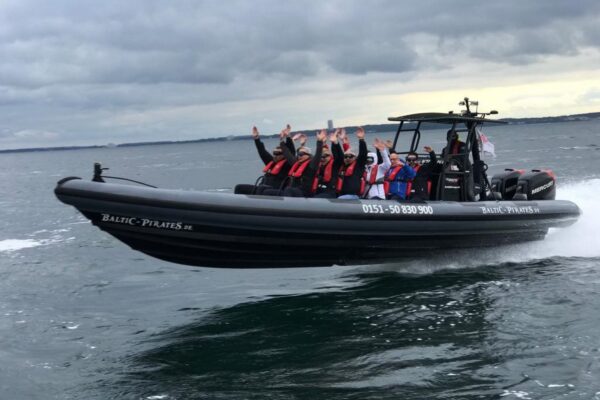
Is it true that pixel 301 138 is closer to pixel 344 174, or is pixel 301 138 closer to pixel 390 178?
pixel 344 174

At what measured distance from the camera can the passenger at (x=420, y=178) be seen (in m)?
9.34

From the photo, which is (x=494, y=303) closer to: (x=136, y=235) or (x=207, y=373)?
(x=207, y=373)

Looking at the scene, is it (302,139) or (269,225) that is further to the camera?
(302,139)

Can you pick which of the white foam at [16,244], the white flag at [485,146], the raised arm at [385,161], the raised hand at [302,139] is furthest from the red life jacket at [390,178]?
the white foam at [16,244]

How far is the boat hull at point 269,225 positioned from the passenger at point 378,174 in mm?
489

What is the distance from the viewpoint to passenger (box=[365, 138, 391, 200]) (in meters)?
9.26

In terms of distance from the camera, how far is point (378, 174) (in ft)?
30.7

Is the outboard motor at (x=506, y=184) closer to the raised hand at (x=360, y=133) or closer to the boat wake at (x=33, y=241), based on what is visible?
the raised hand at (x=360, y=133)

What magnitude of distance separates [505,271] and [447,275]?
3.01 feet

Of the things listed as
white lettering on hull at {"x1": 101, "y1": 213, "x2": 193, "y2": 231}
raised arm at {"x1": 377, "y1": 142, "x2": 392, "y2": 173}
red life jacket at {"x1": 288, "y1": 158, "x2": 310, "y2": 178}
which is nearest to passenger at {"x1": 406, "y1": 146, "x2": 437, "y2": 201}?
raised arm at {"x1": 377, "y1": 142, "x2": 392, "y2": 173}

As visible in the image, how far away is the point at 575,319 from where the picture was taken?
7520mm

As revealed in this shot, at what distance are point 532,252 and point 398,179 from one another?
3.12 m

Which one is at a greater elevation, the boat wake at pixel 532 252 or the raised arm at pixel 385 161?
the raised arm at pixel 385 161

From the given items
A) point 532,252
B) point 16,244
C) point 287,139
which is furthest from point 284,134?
point 16,244
